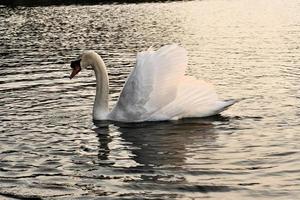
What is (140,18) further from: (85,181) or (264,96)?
(85,181)

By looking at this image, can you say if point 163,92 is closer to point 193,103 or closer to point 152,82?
point 152,82

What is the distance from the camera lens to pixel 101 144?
14.3 metres

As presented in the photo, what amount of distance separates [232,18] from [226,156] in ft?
154

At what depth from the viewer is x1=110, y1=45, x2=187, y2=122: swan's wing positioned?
1558 cm

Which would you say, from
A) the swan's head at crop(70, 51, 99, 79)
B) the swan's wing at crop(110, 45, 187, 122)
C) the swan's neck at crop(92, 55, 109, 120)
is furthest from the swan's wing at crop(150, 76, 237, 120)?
the swan's head at crop(70, 51, 99, 79)

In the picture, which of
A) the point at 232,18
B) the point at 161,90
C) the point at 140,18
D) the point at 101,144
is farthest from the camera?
the point at 140,18

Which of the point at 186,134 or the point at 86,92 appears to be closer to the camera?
the point at 186,134

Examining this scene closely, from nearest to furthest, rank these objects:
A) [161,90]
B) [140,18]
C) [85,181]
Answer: [85,181] < [161,90] < [140,18]

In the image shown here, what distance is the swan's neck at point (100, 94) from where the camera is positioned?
55.3 feet

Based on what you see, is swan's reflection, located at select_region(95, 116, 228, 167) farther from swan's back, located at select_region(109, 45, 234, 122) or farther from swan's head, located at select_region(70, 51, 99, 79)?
swan's head, located at select_region(70, 51, 99, 79)

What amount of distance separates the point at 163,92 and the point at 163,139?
5.41ft

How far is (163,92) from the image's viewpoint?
1561 cm

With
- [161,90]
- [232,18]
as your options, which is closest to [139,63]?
[161,90]

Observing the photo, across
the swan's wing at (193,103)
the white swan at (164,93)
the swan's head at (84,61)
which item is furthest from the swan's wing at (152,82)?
the swan's head at (84,61)
